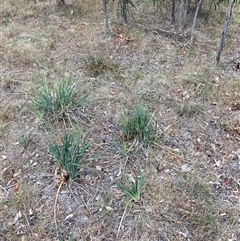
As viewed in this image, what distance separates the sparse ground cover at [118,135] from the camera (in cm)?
208

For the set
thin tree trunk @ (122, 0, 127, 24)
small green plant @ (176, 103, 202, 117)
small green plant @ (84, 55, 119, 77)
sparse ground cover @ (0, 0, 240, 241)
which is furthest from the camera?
thin tree trunk @ (122, 0, 127, 24)

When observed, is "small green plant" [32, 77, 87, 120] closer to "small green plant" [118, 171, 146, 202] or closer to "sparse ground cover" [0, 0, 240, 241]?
"sparse ground cover" [0, 0, 240, 241]

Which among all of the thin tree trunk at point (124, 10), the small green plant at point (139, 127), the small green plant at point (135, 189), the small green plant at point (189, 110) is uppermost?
the thin tree trunk at point (124, 10)

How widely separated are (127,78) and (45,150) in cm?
127

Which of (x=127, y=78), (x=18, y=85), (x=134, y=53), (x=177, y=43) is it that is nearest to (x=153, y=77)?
(x=127, y=78)

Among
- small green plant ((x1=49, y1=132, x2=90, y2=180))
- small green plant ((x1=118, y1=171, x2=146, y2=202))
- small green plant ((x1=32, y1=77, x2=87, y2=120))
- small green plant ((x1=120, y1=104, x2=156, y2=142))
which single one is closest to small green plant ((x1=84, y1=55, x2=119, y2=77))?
small green plant ((x1=32, y1=77, x2=87, y2=120))

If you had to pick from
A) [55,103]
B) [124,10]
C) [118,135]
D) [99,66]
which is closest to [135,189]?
[118,135]

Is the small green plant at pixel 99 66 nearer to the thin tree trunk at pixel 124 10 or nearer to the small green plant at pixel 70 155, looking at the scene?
the thin tree trunk at pixel 124 10

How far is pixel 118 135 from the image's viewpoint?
105 inches

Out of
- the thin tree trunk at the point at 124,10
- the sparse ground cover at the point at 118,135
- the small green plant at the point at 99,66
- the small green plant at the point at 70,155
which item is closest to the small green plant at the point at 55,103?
the sparse ground cover at the point at 118,135

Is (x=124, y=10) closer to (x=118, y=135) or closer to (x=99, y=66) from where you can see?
(x=99, y=66)

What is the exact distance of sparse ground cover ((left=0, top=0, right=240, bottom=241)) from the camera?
6.81 feet

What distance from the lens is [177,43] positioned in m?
3.96

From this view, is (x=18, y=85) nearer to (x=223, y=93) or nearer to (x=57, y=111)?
(x=57, y=111)
